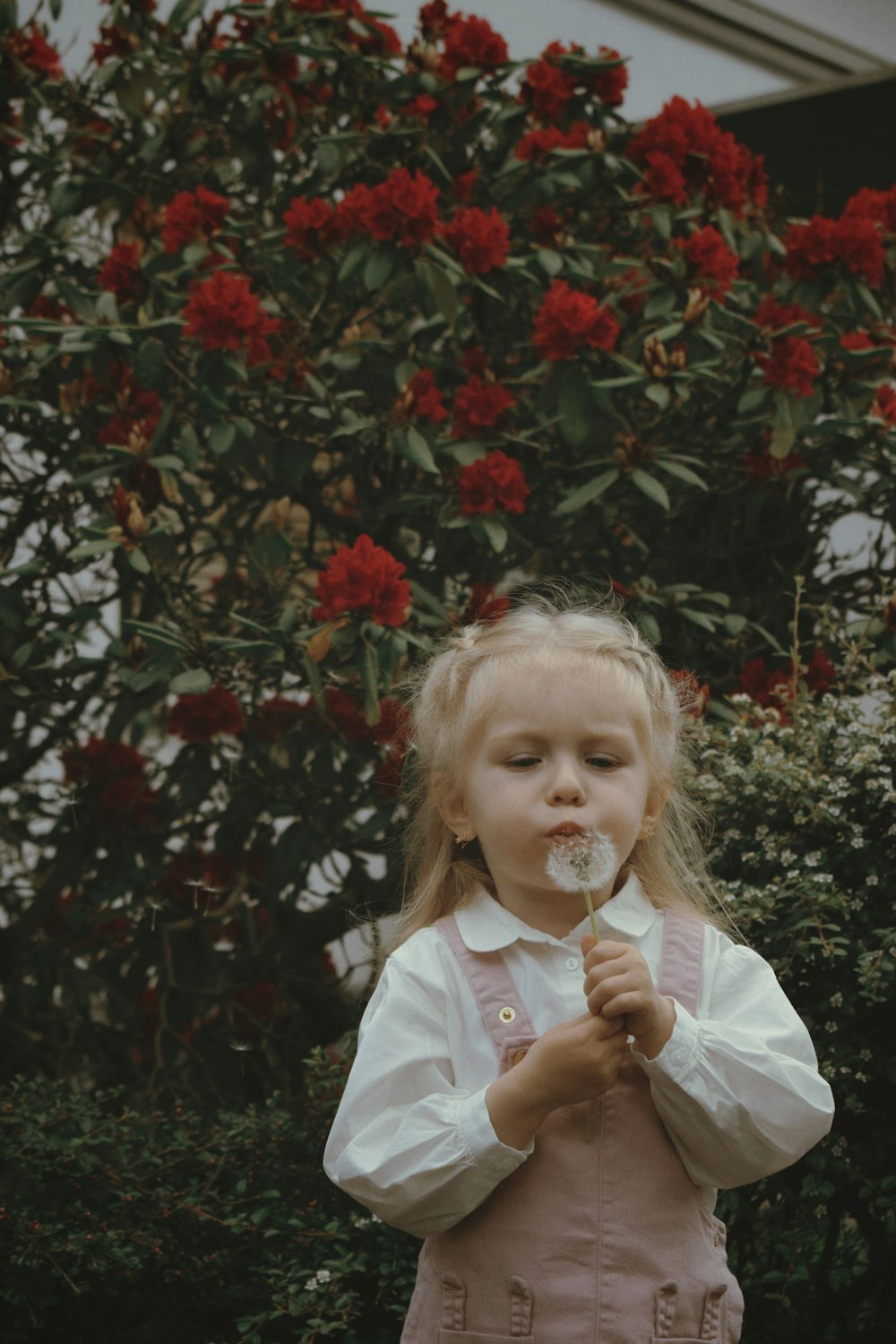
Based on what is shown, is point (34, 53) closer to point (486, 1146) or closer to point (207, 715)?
point (207, 715)

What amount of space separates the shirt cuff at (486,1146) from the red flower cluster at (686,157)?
7.75 ft

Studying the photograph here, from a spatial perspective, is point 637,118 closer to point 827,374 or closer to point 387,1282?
point 827,374

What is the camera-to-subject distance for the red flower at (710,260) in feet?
9.75

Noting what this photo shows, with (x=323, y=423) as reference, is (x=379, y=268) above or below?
above

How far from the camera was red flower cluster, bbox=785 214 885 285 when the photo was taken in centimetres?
311

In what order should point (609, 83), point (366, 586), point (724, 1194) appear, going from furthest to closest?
point (609, 83), point (366, 586), point (724, 1194)

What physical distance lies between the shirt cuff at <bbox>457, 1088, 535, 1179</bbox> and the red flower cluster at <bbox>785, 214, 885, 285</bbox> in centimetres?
236

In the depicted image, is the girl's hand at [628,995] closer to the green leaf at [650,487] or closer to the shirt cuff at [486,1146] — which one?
the shirt cuff at [486,1146]

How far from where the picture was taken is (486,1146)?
1386mm

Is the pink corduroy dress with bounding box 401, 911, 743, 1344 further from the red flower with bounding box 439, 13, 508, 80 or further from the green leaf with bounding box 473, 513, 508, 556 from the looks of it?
the red flower with bounding box 439, 13, 508, 80

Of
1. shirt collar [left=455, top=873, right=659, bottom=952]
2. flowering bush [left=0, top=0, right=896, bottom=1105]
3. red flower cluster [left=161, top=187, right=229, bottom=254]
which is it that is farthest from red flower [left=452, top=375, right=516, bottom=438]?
shirt collar [left=455, top=873, right=659, bottom=952]

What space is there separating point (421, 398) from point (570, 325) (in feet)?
1.11

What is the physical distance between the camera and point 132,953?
3.28 meters

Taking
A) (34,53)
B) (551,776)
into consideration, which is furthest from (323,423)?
(551,776)
